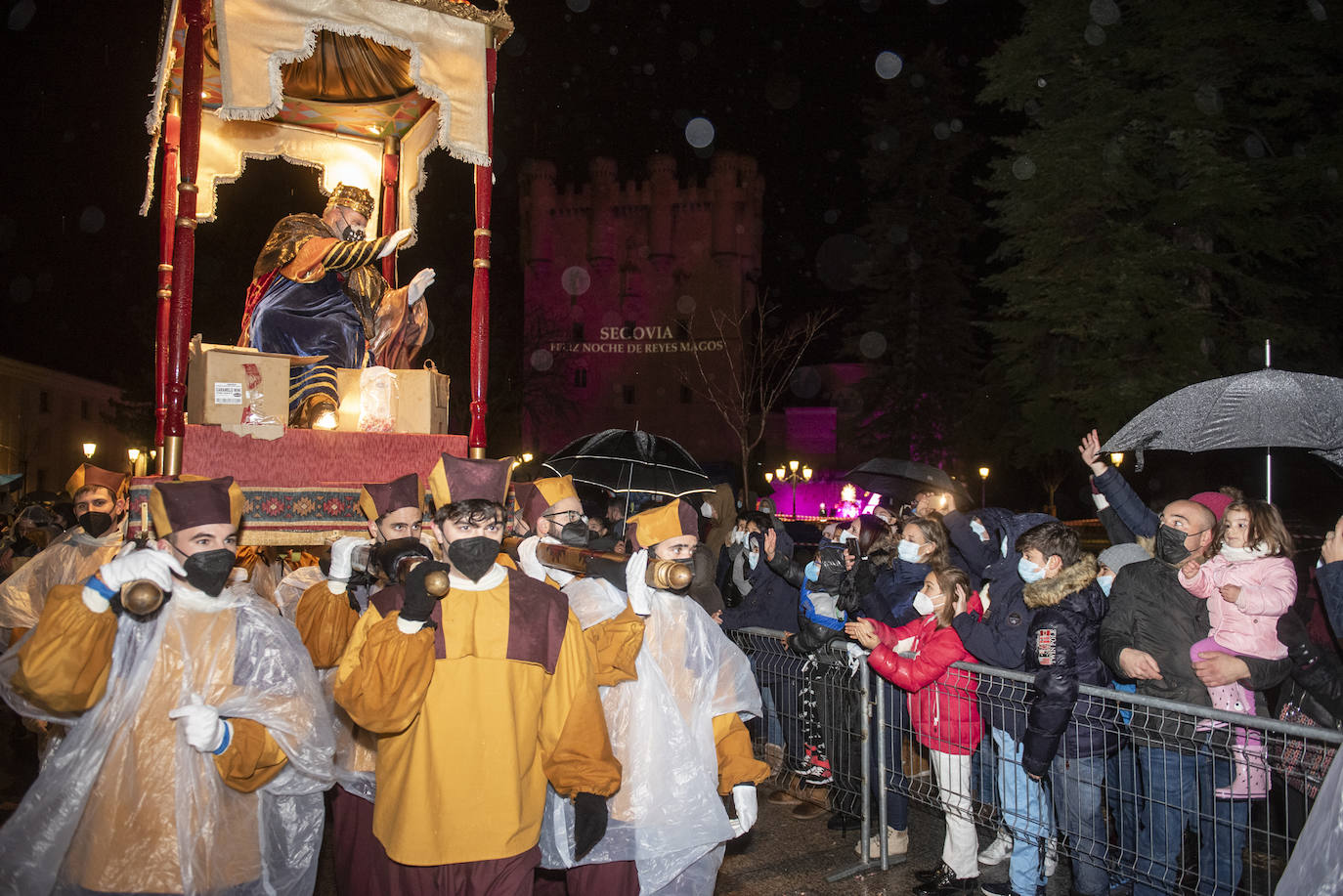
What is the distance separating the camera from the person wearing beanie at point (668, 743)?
3715 mm

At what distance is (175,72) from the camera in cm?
757

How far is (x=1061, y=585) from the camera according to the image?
14.8ft

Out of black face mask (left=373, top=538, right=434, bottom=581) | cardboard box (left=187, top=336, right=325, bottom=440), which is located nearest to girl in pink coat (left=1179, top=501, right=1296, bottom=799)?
black face mask (left=373, top=538, right=434, bottom=581)

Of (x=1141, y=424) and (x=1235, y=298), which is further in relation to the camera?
(x=1235, y=298)

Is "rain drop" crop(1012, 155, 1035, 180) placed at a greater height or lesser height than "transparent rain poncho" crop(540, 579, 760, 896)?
greater

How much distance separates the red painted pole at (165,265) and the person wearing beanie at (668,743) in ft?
11.3

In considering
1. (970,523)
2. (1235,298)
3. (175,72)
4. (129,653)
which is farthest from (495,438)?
(129,653)

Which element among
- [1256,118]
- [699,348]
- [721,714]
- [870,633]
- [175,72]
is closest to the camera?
[721,714]

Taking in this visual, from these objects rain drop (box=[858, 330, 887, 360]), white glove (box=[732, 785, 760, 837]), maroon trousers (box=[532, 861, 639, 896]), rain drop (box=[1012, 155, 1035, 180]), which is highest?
rain drop (box=[1012, 155, 1035, 180])

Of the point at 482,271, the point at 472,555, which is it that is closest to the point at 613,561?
the point at 472,555

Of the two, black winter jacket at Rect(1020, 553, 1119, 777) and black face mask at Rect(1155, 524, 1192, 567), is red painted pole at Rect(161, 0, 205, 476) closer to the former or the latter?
black winter jacket at Rect(1020, 553, 1119, 777)

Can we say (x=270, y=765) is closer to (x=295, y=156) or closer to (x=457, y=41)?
(x=457, y=41)

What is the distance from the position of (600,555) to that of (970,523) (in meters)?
3.37

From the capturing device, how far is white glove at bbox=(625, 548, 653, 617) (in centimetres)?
372
